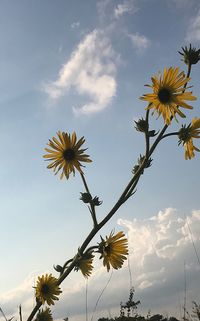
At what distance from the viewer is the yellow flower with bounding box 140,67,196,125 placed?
468 cm

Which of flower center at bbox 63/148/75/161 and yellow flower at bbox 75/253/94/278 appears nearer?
yellow flower at bbox 75/253/94/278

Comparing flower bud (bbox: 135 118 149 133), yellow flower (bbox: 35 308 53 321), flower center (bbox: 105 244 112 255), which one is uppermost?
flower bud (bbox: 135 118 149 133)

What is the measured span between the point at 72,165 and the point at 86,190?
2.14 feet

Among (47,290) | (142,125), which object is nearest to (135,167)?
(142,125)

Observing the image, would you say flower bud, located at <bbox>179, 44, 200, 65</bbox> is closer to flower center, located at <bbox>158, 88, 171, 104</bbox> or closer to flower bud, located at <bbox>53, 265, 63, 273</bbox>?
flower center, located at <bbox>158, 88, 171, 104</bbox>

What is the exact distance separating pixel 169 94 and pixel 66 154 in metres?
1.36

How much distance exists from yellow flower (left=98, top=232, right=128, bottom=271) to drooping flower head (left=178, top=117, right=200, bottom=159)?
1.21 meters

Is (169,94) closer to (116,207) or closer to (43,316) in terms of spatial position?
(116,207)

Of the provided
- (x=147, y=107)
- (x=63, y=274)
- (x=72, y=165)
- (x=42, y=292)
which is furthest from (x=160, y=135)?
(x=42, y=292)

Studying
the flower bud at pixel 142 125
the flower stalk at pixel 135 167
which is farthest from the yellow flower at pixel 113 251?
the flower bud at pixel 142 125

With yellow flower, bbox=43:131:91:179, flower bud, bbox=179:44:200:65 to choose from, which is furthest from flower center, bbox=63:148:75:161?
flower bud, bbox=179:44:200:65

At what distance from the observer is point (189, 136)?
5008 millimetres

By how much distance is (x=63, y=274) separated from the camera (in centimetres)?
454

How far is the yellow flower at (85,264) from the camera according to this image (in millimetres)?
4357
